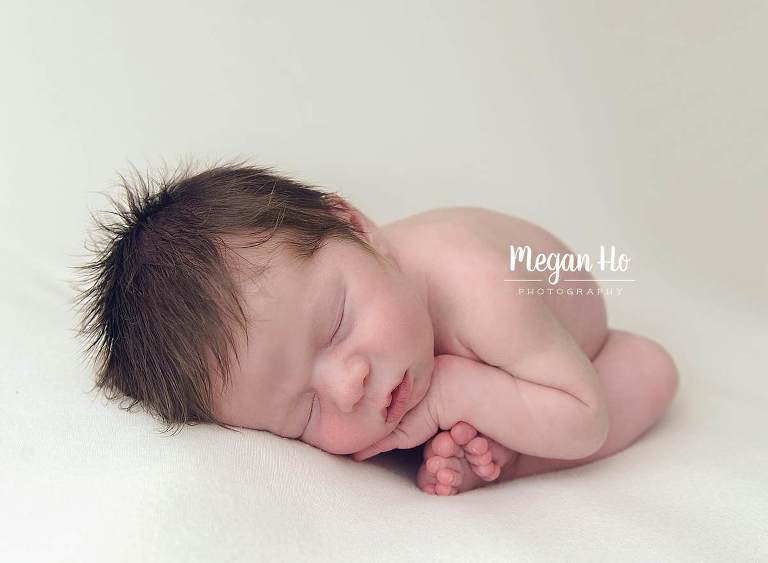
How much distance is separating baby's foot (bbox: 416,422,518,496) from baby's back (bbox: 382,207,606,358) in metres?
0.16

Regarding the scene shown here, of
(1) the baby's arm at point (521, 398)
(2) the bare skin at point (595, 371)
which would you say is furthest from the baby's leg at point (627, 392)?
(1) the baby's arm at point (521, 398)

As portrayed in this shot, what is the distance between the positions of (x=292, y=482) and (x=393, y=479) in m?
0.29

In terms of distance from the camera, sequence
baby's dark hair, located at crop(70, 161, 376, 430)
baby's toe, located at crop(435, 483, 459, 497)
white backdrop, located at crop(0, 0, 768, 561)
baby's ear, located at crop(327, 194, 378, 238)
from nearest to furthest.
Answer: baby's dark hair, located at crop(70, 161, 376, 430), baby's toe, located at crop(435, 483, 459, 497), baby's ear, located at crop(327, 194, 378, 238), white backdrop, located at crop(0, 0, 768, 561)

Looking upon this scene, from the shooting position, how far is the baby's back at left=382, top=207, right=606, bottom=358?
1453 mm

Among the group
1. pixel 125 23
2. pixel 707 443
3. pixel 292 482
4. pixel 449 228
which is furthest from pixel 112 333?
pixel 125 23

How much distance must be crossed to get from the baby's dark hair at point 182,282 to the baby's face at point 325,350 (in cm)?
3

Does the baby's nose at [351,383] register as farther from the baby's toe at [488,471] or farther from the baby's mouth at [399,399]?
the baby's toe at [488,471]

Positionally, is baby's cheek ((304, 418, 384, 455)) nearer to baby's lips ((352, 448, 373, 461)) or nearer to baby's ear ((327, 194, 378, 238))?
baby's lips ((352, 448, 373, 461))

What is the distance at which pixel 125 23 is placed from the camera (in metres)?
2.35

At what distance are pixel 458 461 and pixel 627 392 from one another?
45cm

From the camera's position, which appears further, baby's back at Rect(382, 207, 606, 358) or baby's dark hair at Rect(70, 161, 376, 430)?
baby's back at Rect(382, 207, 606, 358)

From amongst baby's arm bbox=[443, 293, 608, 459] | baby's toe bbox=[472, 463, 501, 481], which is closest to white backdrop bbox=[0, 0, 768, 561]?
baby's arm bbox=[443, 293, 608, 459]

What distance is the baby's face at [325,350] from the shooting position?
4.11 feet

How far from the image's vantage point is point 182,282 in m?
1.25
